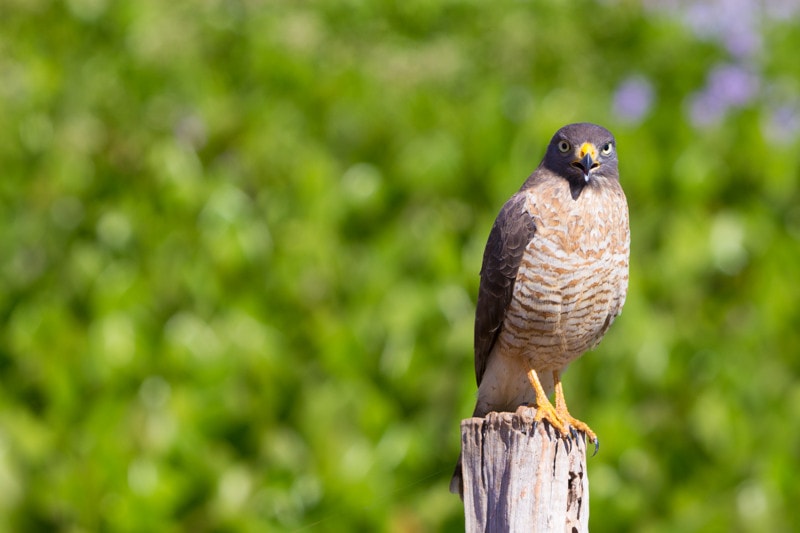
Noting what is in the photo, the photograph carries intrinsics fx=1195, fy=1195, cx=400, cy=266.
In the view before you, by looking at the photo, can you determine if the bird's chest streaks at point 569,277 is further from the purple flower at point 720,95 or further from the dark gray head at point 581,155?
the purple flower at point 720,95

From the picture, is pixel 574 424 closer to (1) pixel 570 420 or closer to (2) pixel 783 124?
(1) pixel 570 420

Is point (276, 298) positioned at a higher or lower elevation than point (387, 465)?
higher

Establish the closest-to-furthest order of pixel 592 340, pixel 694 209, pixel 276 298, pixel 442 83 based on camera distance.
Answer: pixel 592 340 < pixel 276 298 < pixel 694 209 < pixel 442 83

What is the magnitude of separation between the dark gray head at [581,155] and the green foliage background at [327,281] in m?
2.48

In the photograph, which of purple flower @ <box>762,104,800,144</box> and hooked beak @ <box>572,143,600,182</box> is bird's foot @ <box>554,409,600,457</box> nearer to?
hooked beak @ <box>572,143,600,182</box>

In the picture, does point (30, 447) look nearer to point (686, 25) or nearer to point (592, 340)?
point (592, 340)

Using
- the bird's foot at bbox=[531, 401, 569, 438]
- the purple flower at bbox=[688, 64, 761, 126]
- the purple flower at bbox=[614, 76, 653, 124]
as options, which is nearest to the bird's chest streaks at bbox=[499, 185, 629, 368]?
the bird's foot at bbox=[531, 401, 569, 438]

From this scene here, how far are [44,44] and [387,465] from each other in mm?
6059

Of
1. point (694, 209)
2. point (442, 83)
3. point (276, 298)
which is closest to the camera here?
point (276, 298)

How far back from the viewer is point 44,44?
400 inches

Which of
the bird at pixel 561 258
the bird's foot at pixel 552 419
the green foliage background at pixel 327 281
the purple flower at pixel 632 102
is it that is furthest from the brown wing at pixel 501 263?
the purple flower at pixel 632 102

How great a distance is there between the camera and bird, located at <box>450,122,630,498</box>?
3.10 metres

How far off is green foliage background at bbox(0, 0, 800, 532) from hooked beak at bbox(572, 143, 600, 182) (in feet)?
8.50

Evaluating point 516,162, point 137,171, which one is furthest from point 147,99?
point 516,162
